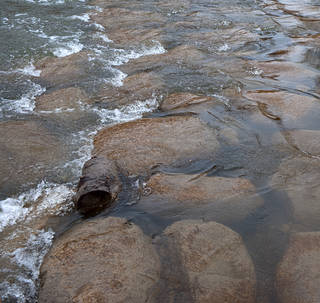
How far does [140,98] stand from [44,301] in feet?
13.6

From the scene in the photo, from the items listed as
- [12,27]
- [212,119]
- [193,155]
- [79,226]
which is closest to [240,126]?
[212,119]

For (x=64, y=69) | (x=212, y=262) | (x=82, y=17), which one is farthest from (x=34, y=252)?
(x=82, y=17)

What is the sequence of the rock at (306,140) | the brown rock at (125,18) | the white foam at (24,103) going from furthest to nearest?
the brown rock at (125,18)
the white foam at (24,103)
the rock at (306,140)

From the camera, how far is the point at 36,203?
409cm

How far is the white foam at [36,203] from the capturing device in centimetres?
391

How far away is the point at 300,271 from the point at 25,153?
3.64m

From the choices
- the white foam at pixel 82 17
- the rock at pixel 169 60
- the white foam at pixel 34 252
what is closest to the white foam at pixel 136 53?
the rock at pixel 169 60

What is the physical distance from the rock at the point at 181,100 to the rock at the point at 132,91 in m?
0.35

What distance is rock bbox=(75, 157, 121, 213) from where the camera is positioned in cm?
392

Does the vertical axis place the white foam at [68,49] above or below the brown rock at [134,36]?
above

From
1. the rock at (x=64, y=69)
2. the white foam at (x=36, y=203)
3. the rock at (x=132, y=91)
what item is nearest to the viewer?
the white foam at (x=36, y=203)

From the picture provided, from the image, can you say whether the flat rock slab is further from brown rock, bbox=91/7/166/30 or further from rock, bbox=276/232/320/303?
brown rock, bbox=91/7/166/30

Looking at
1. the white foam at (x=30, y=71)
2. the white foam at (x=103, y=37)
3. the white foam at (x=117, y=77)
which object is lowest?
the white foam at (x=103, y=37)

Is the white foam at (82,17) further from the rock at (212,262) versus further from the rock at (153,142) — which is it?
the rock at (212,262)
